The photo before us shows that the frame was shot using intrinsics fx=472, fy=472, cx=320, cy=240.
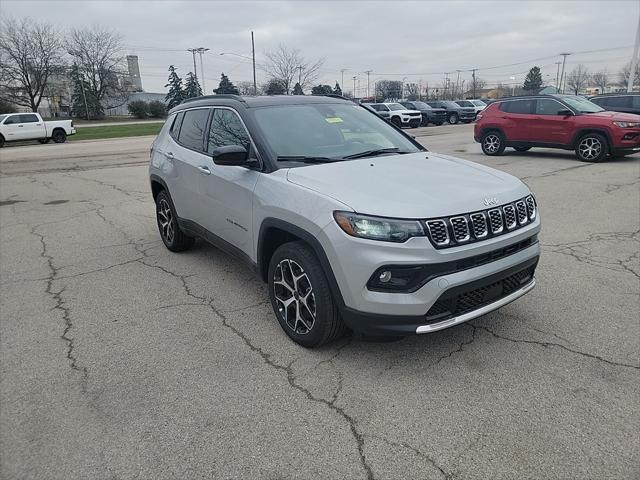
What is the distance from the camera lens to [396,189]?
3.10m

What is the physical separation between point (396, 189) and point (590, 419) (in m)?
1.74

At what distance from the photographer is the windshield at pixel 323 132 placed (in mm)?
3816

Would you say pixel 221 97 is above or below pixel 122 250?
above

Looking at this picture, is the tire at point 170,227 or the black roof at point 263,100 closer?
the black roof at point 263,100

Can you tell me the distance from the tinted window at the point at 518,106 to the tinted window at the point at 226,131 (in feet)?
36.8

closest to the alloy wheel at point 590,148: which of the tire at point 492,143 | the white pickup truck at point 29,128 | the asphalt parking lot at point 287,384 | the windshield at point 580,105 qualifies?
the windshield at point 580,105

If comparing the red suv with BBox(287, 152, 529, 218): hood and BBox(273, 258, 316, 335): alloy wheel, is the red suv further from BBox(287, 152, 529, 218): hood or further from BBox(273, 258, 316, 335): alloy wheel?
BBox(273, 258, 316, 335): alloy wheel

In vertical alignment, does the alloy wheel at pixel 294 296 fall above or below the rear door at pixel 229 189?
below

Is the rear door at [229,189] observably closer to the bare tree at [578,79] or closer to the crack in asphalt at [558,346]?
the crack in asphalt at [558,346]

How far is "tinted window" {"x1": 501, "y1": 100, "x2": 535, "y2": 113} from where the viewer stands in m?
13.1

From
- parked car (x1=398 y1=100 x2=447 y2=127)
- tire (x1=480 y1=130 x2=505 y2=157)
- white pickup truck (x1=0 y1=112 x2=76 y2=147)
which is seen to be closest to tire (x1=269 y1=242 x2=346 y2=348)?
tire (x1=480 y1=130 x2=505 y2=157)

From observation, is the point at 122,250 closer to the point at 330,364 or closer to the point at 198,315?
the point at 198,315

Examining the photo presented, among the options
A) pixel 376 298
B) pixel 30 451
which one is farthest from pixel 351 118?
pixel 30 451

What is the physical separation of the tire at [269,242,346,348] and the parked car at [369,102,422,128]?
87.7 ft
